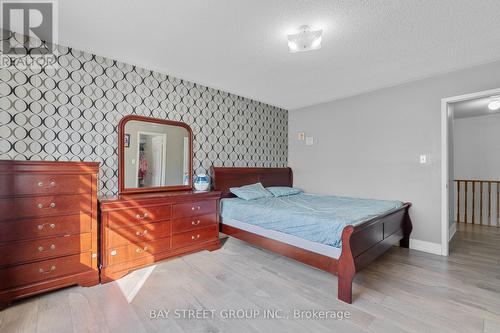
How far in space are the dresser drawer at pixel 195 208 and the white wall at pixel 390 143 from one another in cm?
229

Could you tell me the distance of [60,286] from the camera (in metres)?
2.02

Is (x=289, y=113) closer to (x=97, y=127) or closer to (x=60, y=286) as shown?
(x=97, y=127)

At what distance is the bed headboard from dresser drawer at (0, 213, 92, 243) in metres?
1.79

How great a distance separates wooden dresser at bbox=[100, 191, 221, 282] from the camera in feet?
7.47

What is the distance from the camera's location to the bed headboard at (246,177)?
3630mm

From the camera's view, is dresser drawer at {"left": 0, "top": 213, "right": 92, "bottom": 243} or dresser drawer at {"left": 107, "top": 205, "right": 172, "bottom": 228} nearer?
dresser drawer at {"left": 0, "top": 213, "right": 92, "bottom": 243}

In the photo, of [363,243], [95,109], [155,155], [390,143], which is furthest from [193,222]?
[390,143]

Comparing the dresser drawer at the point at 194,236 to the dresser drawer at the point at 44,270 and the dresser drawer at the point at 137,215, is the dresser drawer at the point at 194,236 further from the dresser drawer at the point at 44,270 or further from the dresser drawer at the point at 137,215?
the dresser drawer at the point at 44,270

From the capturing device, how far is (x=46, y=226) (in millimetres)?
1955

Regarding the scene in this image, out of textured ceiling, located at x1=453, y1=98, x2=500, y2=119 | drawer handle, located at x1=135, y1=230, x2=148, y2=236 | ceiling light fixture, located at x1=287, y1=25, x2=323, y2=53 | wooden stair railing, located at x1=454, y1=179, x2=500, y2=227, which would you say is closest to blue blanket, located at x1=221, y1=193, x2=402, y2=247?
drawer handle, located at x1=135, y1=230, x2=148, y2=236

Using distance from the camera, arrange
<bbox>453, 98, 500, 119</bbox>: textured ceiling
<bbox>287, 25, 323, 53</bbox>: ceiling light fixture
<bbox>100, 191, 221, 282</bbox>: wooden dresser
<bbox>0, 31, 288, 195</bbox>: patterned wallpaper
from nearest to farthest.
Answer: <bbox>287, 25, 323, 53</bbox>: ceiling light fixture
<bbox>0, 31, 288, 195</bbox>: patterned wallpaper
<bbox>100, 191, 221, 282</bbox>: wooden dresser
<bbox>453, 98, 500, 119</bbox>: textured ceiling

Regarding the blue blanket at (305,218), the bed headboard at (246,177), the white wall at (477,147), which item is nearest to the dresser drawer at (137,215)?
the blue blanket at (305,218)

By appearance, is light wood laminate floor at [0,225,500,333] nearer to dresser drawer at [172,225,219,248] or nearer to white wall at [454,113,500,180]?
dresser drawer at [172,225,219,248]

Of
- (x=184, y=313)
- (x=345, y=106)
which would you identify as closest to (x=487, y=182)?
(x=345, y=106)
